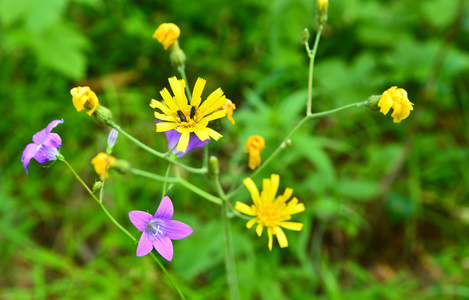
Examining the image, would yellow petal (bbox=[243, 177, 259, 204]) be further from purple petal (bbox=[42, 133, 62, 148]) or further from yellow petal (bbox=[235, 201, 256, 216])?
purple petal (bbox=[42, 133, 62, 148])

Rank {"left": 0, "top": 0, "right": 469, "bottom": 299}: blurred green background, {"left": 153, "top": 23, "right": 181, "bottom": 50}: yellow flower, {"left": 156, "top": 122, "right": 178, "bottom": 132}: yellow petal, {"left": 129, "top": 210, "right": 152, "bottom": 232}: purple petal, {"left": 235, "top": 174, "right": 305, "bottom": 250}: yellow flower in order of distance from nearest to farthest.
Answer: {"left": 129, "top": 210, "right": 152, "bottom": 232}: purple petal
{"left": 156, "top": 122, "right": 178, "bottom": 132}: yellow petal
{"left": 235, "top": 174, "right": 305, "bottom": 250}: yellow flower
{"left": 153, "top": 23, "right": 181, "bottom": 50}: yellow flower
{"left": 0, "top": 0, "right": 469, "bottom": 299}: blurred green background

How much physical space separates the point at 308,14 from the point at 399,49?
85 cm

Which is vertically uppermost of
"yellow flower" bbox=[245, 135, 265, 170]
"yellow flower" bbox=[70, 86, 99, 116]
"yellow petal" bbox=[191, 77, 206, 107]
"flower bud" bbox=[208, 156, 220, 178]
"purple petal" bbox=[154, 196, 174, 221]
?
"yellow flower" bbox=[245, 135, 265, 170]

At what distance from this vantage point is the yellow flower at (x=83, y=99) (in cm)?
147

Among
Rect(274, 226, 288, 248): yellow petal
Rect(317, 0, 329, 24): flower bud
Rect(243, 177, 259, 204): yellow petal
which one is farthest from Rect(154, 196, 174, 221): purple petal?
Rect(317, 0, 329, 24): flower bud

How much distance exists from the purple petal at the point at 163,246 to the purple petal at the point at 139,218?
0.23 feet

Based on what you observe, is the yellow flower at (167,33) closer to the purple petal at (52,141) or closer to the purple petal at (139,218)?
the purple petal at (52,141)

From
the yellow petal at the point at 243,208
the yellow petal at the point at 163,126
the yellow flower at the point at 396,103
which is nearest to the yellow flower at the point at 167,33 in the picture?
the yellow petal at the point at 163,126

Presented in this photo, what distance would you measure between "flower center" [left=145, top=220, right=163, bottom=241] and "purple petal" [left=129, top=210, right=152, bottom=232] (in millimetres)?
61

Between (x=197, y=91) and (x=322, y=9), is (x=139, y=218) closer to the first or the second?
(x=197, y=91)

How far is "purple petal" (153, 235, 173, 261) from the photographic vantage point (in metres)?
1.38

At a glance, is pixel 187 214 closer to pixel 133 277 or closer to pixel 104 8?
pixel 133 277

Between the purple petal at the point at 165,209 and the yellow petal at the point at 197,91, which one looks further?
the yellow petal at the point at 197,91

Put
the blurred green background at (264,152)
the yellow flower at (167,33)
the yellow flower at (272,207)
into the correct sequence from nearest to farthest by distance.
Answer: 1. the yellow flower at (272,207)
2. the yellow flower at (167,33)
3. the blurred green background at (264,152)
